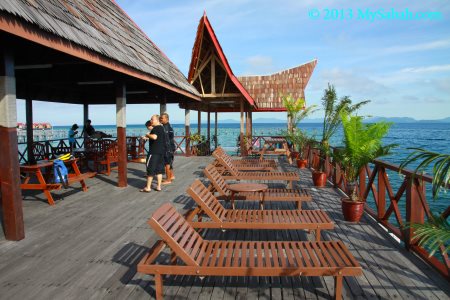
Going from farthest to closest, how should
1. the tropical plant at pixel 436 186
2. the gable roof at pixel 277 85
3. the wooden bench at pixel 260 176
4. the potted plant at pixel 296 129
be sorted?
the gable roof at pixel 277 85 → the potted plant at pixel 296 129 → the wooden bench at pixel 260 176 → the tropical plant at pixel 436 186

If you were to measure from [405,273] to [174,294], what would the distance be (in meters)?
2.40

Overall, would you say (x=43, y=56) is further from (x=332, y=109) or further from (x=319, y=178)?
(x=332, y=109)

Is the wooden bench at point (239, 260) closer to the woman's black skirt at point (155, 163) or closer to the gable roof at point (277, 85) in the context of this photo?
the woman's black skirt at point (155, 163)

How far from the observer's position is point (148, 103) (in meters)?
16.1

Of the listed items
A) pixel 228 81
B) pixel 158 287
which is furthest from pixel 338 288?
pixel 228 81

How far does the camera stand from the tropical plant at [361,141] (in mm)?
5129

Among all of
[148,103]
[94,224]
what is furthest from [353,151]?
[148,103]

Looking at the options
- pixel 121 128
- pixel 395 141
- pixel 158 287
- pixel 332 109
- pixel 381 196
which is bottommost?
pixel 395 141

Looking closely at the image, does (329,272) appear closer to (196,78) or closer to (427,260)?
(427,260)

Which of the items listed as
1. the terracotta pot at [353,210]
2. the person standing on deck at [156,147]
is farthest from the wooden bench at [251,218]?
the person standing on deck at [156,147]

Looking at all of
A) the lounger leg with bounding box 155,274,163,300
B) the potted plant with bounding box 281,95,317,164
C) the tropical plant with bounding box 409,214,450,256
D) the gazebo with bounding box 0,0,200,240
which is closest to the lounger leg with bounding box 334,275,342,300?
the tropical plant with bounding box 409,214,450,256

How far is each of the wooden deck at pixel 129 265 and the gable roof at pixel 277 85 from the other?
41.0 feet

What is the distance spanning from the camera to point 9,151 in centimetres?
420

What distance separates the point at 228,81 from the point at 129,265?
38.3 feet
